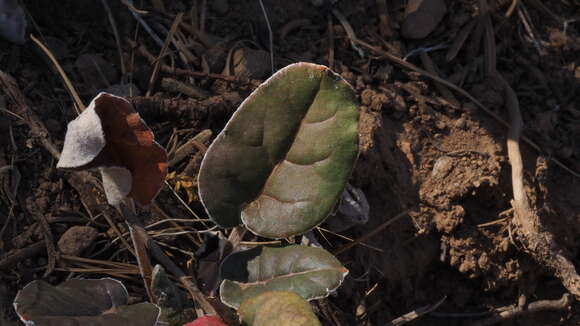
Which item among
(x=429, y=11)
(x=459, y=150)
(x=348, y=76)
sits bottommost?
(x=459, y=150)

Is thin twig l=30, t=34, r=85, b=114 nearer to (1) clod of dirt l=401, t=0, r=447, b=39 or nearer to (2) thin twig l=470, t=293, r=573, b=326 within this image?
(1) clod of dirt l=401, t=0, r=447, b=39

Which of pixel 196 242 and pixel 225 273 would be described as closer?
pixel 225 273

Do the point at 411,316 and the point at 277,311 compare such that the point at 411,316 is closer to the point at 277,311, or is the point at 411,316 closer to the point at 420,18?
the point at 277,311

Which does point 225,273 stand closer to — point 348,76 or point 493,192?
point 348,76

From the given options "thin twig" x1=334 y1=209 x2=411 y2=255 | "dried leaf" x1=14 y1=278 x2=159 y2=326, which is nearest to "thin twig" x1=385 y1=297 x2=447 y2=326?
"thin twig" x1=334 y1=209 x2=411 y2=255

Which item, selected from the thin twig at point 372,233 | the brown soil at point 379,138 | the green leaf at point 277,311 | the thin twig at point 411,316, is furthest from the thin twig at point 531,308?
the green leaf at point 277,311

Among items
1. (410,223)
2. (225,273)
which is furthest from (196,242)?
(410,223)

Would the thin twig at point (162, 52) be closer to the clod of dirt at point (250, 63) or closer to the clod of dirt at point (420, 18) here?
the clod of dirt at point (250, 63)
